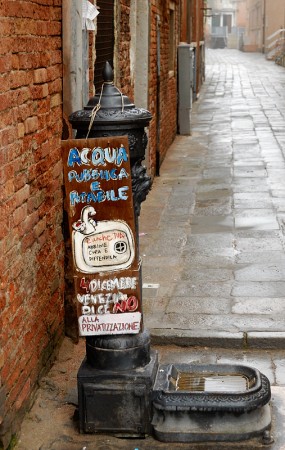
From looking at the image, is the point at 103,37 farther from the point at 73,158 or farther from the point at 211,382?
the point at 211,382

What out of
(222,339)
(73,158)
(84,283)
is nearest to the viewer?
(73,158)

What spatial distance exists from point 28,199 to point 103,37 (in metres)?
3.84

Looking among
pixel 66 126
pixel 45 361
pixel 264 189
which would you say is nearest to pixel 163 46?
pixel 264 189

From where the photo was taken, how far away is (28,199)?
4559mm

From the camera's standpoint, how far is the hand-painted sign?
13.5ft

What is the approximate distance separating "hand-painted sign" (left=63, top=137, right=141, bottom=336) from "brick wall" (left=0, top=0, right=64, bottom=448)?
0.32 meters

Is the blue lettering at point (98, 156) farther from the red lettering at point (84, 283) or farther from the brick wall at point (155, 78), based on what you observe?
the brick wall at point (155, 78)

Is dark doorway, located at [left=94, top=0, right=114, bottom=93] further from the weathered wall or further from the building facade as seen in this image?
the building facade

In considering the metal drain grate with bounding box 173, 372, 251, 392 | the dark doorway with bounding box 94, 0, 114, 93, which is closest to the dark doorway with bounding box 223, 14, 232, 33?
the dark doorway with bounding box 94, 0, 114, 93

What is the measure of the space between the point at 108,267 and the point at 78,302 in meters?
0.26

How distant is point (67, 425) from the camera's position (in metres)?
4.55

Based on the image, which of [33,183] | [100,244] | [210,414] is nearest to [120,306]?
[100,244]

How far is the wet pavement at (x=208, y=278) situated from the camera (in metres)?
4.67

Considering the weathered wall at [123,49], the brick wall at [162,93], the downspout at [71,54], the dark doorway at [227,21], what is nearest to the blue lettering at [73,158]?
the downspout at [71,54]
